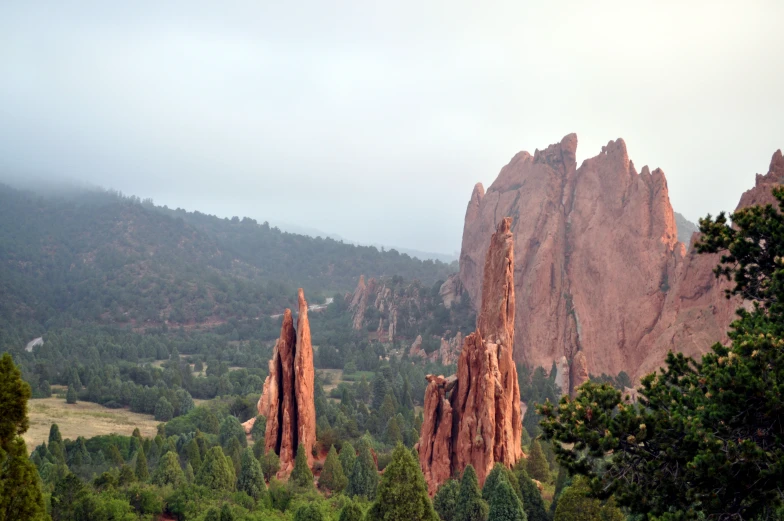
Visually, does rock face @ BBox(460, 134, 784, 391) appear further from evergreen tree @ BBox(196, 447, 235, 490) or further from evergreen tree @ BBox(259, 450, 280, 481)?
evergreen tree @ BBox(196, 447, 235, 490)

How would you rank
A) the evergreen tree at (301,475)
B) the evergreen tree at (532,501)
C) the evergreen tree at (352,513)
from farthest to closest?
the evergreen tree at (301,475) → the evergreen tree at (532,501) → the evergreen tree at (352,513)

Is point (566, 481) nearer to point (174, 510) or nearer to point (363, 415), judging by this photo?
point (174, 510)

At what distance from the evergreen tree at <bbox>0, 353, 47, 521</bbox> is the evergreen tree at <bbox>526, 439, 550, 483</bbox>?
29306 millimetres

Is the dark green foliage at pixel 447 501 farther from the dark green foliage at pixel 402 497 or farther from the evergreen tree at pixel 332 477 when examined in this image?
the dark green foliage at pixel 402 497

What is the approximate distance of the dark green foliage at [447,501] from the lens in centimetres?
3177

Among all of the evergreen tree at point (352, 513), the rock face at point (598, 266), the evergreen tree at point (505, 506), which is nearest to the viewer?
the evergreen tree at point (352, 513)

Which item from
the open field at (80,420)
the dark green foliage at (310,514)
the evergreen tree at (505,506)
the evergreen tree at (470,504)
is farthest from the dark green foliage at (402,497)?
the open field at (80,420)

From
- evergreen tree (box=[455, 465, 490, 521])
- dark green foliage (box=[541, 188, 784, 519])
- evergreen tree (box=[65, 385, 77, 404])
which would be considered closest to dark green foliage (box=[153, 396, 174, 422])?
evergreen tree (box=[65, 385, 77, 404])

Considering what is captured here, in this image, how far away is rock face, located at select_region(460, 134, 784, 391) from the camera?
7581 centimetres

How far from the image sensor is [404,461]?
24062 millimetres

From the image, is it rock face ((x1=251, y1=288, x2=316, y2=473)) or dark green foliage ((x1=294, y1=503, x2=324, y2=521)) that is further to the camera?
rock face ((x1=251, y1=288, x2=316, y2=473))

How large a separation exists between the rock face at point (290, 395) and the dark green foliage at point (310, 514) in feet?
34.4

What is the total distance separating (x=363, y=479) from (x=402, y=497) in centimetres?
1246

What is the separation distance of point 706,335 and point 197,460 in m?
44.6
